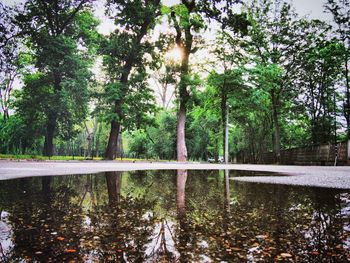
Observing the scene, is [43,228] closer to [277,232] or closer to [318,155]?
[277,232]

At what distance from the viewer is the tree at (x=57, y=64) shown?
20188 mm

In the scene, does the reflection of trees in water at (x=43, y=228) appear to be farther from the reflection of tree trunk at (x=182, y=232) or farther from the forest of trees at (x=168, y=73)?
the forest of trees at (x=168, y=73)

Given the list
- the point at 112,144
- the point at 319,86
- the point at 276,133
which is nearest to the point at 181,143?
the point at 112,144

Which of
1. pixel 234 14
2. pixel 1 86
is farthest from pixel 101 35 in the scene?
pixel 1 86

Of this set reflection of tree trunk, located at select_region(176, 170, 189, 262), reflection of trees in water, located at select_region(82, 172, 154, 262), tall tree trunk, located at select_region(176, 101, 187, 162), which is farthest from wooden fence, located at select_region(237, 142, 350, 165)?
reflection of trees in water, located at select_region(82, 172, 154, 262)

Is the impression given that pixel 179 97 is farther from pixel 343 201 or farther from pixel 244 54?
pixel 343 201

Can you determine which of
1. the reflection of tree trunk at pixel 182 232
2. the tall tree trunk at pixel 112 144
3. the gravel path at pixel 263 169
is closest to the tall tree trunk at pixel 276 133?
the gravel path at pixel 263 169

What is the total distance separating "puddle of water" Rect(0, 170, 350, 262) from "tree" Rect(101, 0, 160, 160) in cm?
1648

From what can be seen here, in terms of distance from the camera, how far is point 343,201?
3.85 metres

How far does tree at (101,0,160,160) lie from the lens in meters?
19.9

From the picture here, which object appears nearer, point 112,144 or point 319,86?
point 112,144

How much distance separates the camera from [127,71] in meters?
21.5

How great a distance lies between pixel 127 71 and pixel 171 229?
2021 cm

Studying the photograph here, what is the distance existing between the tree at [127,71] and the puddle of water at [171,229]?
16478 mm
